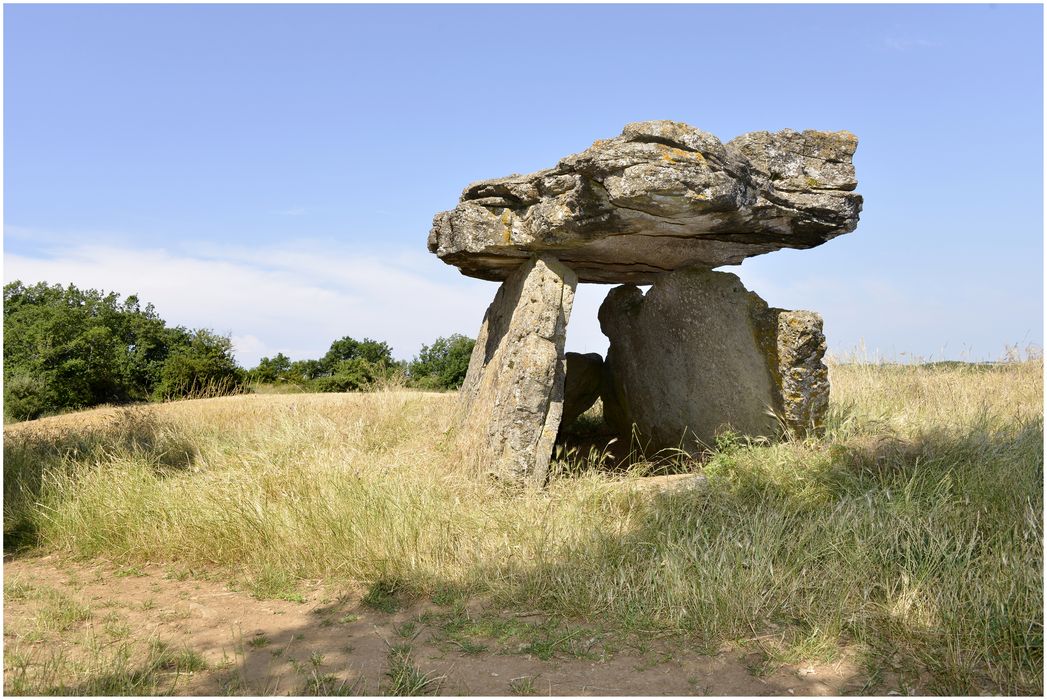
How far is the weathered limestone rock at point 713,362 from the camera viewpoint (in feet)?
26.5

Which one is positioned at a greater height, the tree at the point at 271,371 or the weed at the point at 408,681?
the tree at the point at 271,371

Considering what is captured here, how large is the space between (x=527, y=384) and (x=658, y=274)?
2.43 metres

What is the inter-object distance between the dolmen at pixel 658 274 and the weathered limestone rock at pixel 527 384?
2 centimetres

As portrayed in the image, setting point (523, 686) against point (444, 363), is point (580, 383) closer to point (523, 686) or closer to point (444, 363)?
point (523, 686)

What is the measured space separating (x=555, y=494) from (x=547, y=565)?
64.8 inches

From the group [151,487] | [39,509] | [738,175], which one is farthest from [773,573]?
[39,509]

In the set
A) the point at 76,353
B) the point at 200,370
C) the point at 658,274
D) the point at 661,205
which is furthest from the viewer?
the point at 200,370

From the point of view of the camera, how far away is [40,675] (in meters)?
4.41

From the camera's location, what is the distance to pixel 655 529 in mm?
5934

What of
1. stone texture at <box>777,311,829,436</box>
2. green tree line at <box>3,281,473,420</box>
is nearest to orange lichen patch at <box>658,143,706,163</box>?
stone texture at <box>777,311,829,436</box>

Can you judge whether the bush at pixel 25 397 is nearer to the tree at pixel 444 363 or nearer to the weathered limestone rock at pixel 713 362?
the tree at pixel 444 363

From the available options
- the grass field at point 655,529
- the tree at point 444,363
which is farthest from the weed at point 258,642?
the tree at point 444,363

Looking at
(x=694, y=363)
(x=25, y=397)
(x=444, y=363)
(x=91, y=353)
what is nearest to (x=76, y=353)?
(x=91, y=353)

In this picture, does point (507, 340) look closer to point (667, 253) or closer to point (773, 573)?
point (667, 253)
